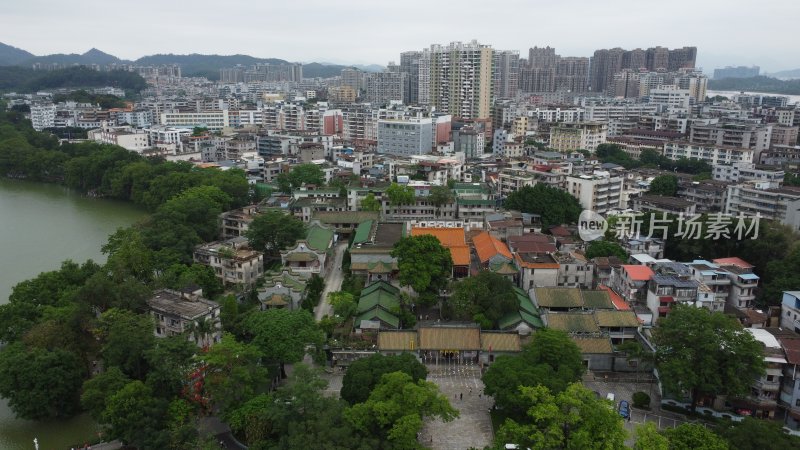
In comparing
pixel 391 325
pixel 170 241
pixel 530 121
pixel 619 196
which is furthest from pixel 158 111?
pixel 391 325

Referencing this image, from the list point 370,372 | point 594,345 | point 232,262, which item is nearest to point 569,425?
point 370,372

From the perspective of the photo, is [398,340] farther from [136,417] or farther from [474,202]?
[474,202]

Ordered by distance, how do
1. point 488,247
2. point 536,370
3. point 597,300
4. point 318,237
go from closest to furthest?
point 536,370
point 597,300
point 488,247
point 318,237

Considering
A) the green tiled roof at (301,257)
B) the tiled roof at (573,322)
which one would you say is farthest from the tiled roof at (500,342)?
the green tiled roof at (301,257)

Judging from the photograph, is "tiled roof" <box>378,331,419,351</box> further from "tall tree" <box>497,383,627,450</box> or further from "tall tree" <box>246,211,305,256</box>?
"tall tree" <box>246,211,305,256</box>

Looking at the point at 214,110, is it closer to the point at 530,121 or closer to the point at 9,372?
the point at 530,121

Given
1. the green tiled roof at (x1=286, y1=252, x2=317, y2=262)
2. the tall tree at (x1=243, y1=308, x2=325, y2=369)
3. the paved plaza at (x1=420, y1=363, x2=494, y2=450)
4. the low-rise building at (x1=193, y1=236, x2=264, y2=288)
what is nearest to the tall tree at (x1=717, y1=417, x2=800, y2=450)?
the paved plaza at (x1=420, y1=363, x2=494, y2=450)
